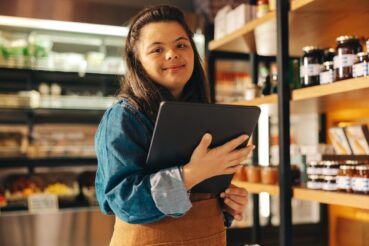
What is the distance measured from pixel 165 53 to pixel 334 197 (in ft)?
3.00

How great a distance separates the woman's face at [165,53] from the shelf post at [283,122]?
791mm

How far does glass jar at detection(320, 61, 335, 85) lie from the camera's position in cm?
172

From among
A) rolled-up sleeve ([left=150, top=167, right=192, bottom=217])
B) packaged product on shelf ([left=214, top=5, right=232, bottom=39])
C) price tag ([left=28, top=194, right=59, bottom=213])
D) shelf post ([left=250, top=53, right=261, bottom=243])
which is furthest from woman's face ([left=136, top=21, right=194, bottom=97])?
price tag ([left=28, top=194, right=59, bottom=213])

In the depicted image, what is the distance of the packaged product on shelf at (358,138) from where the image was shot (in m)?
1.84

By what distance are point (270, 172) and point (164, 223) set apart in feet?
3.81

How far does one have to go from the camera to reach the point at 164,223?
3.65 ft

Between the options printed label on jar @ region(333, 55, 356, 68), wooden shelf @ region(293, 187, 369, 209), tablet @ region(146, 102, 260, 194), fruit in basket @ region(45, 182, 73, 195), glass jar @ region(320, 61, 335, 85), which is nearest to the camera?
tablet @ region(146, 102, 260, 194)

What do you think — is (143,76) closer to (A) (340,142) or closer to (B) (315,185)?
(B) (315,185)

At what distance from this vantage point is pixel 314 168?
72.0 inches

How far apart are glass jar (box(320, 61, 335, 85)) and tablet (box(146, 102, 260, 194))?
2.40ft

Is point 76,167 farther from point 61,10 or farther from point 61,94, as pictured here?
point 61,10

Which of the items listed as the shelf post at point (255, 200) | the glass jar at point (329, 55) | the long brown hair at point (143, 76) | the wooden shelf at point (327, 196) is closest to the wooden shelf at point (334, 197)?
the wooden shelf at point (327, 196)

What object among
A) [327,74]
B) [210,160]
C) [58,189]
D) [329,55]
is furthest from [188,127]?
[58,189]

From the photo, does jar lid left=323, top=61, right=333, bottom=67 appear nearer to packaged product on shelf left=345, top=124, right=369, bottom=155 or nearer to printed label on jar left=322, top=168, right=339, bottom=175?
packaged product on shelf left=345, top=124, right=369, bottom=155
